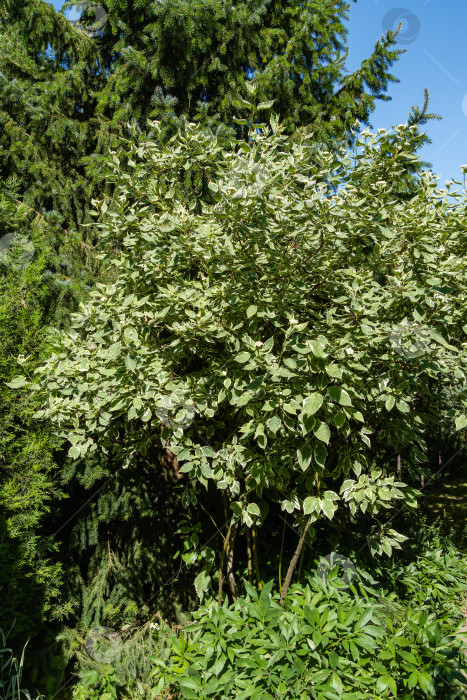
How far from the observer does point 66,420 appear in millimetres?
2430

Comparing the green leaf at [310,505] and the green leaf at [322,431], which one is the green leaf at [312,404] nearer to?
the green leaf at [322,431]

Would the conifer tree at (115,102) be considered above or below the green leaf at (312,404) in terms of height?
above

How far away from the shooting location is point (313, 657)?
190 centimetres

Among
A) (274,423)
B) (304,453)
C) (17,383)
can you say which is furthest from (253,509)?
(17,383)

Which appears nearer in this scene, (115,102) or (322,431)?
(322,431)

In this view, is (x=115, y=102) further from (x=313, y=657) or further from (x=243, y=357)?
(x=313, y=657)

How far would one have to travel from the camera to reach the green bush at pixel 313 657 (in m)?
1.78

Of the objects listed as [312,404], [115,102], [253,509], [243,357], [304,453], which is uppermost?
[115,102]

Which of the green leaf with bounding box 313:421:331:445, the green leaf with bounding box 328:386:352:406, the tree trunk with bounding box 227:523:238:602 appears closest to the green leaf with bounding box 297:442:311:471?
the green leaf with bounding box 313:421:331:445

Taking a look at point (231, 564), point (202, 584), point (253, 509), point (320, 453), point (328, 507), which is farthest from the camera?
point (231, 564)

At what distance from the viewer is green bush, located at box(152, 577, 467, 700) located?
1781mm

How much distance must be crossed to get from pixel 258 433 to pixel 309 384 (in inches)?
11.4

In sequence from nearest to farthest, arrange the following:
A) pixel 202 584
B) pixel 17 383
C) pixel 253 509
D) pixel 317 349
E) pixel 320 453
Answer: pixel 317 349 → pixel 320 453 → pixel 253 509 → pixel 17 383 → pixel 202 584

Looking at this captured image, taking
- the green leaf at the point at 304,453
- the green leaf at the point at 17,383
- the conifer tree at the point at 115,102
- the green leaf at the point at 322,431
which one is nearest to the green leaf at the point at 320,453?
the green leaf at the point at 304,453
